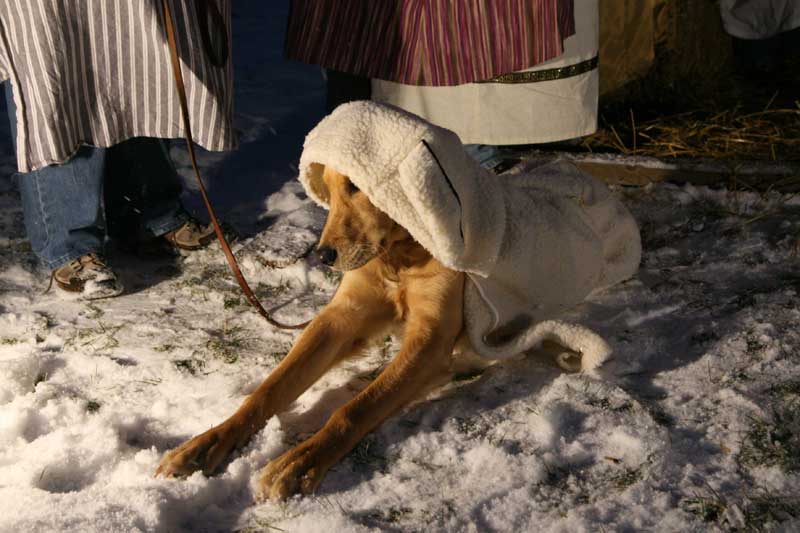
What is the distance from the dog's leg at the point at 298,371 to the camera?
2350mm

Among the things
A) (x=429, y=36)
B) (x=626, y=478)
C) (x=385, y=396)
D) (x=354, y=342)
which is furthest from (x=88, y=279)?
(x=626, y=478)

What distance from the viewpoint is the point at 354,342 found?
2.95 metres

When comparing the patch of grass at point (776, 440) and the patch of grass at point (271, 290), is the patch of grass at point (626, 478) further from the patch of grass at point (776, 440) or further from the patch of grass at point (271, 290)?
the patch of grass at point (271, 290)

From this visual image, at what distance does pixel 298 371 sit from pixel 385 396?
0.95ft

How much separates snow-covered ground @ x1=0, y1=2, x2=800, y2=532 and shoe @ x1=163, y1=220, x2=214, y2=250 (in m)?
0.05

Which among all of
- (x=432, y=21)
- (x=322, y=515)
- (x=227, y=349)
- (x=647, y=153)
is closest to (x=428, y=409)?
(x=322, y=515)

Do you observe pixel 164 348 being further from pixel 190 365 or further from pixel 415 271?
pixel 415 271

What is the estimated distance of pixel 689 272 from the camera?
11.3 feet

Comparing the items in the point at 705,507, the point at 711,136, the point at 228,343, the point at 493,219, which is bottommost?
the point at 228,343

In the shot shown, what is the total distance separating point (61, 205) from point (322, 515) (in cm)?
195

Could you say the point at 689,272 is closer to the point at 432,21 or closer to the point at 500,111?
the point at 500,111

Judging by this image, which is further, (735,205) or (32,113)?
(735,205)

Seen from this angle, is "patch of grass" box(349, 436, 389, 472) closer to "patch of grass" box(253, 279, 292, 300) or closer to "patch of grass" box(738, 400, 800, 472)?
"patch of grass" box(738, 400, 800, 472)

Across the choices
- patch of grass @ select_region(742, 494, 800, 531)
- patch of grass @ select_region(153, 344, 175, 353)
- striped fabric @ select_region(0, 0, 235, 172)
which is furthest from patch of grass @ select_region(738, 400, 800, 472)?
striped fabric @ select_region(0, 0, 235, 172)
